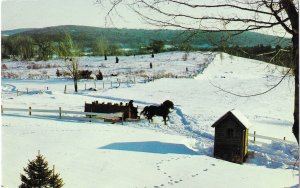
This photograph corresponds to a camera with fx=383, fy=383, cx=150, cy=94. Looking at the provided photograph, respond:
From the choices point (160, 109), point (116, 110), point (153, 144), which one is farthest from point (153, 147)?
point (116, 110)

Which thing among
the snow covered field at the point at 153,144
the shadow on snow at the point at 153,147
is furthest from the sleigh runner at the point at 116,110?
the shadow on snow at the point at 153,147

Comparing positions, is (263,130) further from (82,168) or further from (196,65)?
(196,65)

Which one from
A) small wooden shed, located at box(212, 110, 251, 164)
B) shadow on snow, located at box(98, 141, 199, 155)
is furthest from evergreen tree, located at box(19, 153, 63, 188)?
small wooden shed, located at box(212, 110, 251, 164)

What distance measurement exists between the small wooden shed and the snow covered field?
21.3 inches

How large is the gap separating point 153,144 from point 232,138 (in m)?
3.31

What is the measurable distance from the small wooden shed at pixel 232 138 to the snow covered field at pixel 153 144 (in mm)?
541

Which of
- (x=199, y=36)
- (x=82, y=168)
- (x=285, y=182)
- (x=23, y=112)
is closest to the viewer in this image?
(x=199, y=36)

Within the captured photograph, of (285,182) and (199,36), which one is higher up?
(199,36)

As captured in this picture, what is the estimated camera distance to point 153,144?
53.5ft

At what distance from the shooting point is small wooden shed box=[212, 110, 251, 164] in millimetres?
15102

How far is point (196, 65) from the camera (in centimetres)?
5556

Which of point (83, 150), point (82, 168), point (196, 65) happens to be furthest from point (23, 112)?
point (196, 65)

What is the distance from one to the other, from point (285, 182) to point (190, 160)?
3671 mm

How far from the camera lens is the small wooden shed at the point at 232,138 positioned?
15.1 m
